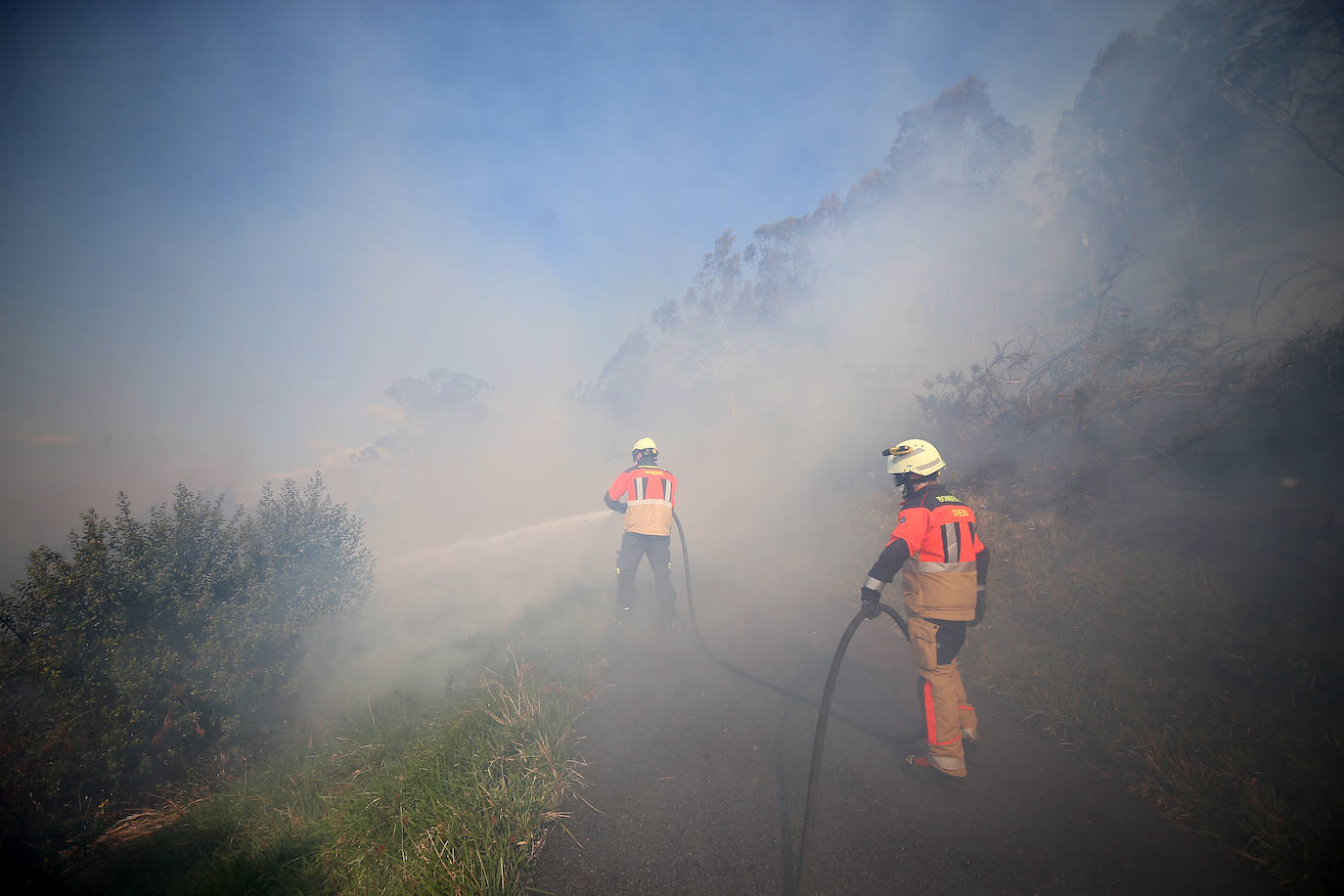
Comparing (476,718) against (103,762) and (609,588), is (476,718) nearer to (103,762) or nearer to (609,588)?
(103,762)

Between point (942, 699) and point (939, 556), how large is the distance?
1126 millimetres

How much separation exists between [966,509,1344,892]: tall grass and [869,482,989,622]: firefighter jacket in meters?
1.45

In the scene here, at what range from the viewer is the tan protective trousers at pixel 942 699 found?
369 centimetres

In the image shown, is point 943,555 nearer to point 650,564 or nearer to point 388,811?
point 650,564

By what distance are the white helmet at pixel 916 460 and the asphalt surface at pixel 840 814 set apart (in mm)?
2321

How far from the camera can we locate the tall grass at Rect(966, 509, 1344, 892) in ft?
9.48

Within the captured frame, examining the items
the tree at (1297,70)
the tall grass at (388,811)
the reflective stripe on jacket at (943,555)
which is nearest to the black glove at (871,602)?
the reflective stripe on jacket at (943,555)

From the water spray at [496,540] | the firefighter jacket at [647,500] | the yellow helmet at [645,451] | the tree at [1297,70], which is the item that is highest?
the tree at [1297,70]

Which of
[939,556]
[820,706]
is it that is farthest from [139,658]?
[939,556]

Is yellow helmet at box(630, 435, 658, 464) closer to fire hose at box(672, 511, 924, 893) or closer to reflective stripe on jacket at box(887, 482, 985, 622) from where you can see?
fire hose at box(672, 511, 924, 893)

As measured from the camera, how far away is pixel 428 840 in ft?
9.76

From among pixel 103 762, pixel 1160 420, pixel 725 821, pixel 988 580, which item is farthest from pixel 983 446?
pixel 103 762

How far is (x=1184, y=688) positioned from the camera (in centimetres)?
409

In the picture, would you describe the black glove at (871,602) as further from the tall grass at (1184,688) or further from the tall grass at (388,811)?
the tall grass at (388,811)
